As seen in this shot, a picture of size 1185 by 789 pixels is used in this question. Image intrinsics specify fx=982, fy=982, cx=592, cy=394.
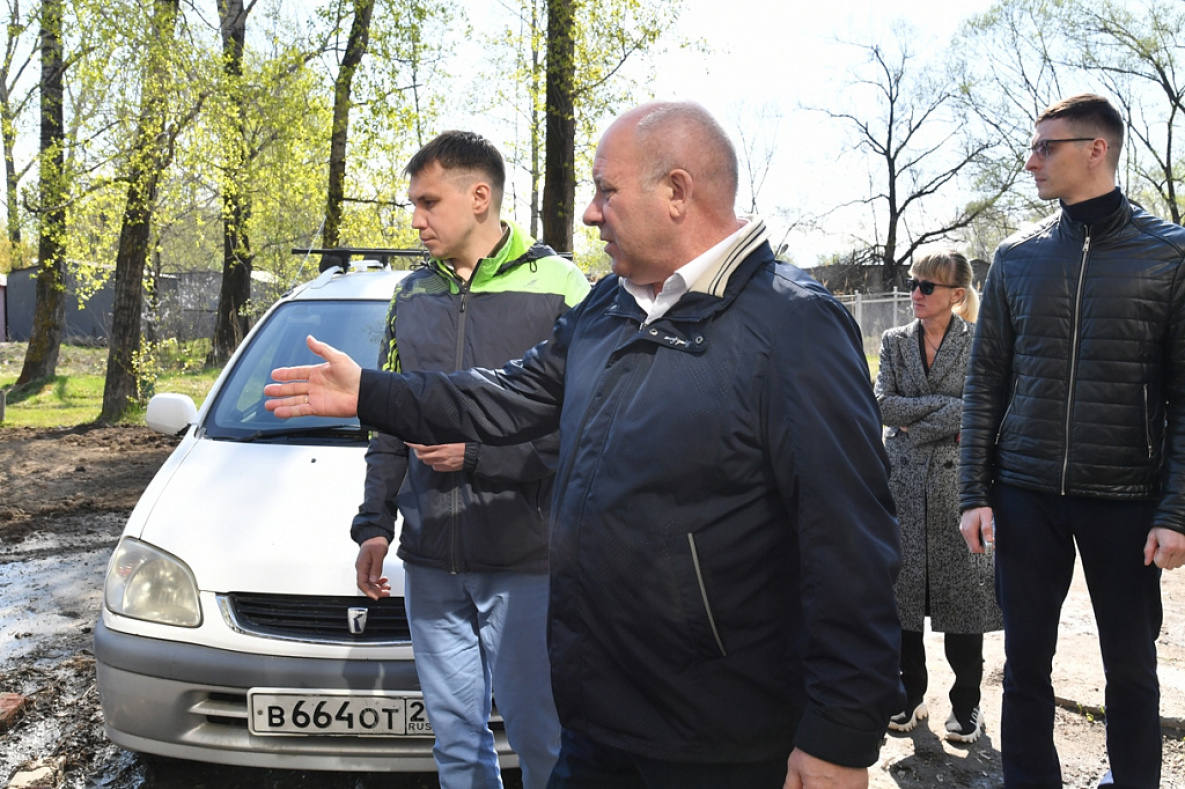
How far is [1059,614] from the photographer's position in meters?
3.09

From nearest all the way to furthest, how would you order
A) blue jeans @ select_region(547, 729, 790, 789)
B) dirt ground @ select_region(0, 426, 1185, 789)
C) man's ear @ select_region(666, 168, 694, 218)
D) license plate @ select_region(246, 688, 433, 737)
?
blue jeans @ select_region(547, 729, 790, 789) → man's ear @ select_region(666, 168, 694, 218) → license plate @ select_region(246, 688, 433, 737) → dirt ground @ select_region(0, 426, 1185, 789)

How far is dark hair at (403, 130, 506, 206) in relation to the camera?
2.84 m

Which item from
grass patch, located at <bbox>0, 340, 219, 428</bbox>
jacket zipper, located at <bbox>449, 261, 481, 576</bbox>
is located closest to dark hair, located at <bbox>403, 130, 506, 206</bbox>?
jacket zipper, located at <bbox>449, 261, 481, 576</bbox>

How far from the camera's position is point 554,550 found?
6.18 ft

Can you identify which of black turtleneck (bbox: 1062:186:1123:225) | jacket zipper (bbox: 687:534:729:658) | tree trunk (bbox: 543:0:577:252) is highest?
tree trunk (bbox: 543:0:577:252)

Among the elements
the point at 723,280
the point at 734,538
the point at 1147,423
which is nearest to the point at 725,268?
the point at 723,280

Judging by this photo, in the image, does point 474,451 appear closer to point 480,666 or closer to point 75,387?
point 480,666

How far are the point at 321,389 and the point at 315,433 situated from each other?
1.87 m

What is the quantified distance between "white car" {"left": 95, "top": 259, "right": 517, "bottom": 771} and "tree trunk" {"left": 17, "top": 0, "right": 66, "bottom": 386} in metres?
12.5

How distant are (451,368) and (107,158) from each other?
1240 centimetres

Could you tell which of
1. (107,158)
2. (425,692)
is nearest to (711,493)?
(425,692)

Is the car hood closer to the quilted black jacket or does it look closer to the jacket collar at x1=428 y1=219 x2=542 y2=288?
the jacket collar at x1=428 y1=219 x2=542 y2=288

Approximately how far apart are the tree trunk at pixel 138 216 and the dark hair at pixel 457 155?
1149 centimetres

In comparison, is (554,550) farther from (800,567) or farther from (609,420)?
(800,567)
